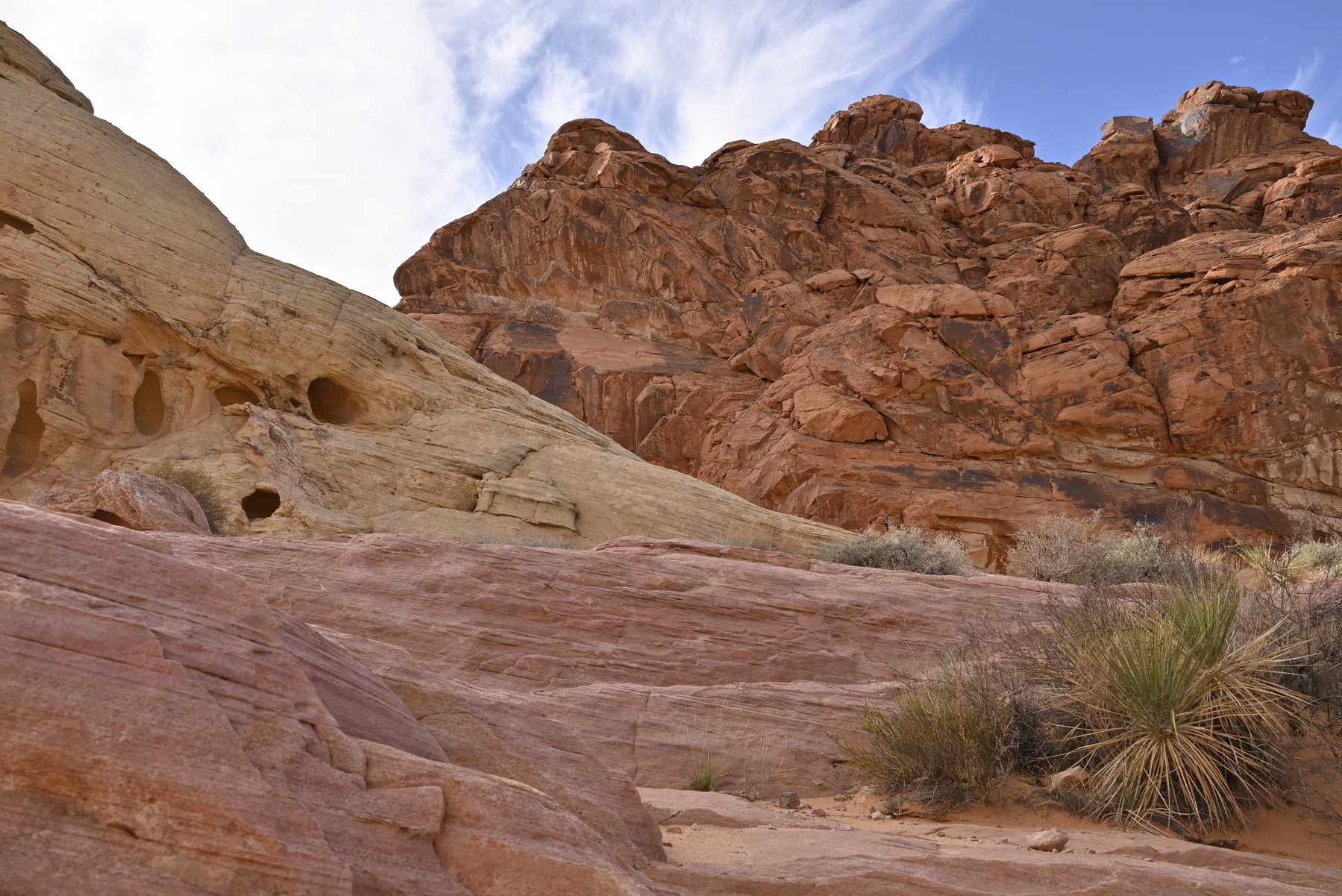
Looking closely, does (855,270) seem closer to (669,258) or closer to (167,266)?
(669,258)

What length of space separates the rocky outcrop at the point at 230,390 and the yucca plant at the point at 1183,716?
33.0ft

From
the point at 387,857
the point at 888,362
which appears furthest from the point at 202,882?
the point at 888,362

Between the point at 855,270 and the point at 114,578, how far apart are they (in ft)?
119

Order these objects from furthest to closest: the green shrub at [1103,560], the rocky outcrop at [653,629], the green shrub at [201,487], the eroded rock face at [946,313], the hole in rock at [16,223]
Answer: the eroded rock face at [946,313]
the hole in rock at [16,223]
the green shrub at [201,487]
the green shrub at [1103,560]
the rocky outcrop at [653,629]

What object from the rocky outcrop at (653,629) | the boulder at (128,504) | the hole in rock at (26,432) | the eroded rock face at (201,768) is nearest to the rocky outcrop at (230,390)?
the hole in rock at (26,432)

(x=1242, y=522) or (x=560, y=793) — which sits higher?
(x=1242, y=522)

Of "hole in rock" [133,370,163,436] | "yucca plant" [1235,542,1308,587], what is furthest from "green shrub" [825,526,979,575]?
"hole in rock" [133,370,163,436]

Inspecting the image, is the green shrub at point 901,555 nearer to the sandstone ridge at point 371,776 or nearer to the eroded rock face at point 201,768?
the sandstone ridge at point 371,776

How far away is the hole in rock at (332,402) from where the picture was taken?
16.9 meters

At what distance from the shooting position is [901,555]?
45.0ft

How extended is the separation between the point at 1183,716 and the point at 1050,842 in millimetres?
1413

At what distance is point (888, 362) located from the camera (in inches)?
1161

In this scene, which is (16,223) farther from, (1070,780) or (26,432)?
(1070,780)

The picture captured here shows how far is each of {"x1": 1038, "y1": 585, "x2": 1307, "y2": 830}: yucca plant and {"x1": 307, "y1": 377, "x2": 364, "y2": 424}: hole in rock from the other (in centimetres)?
1458
